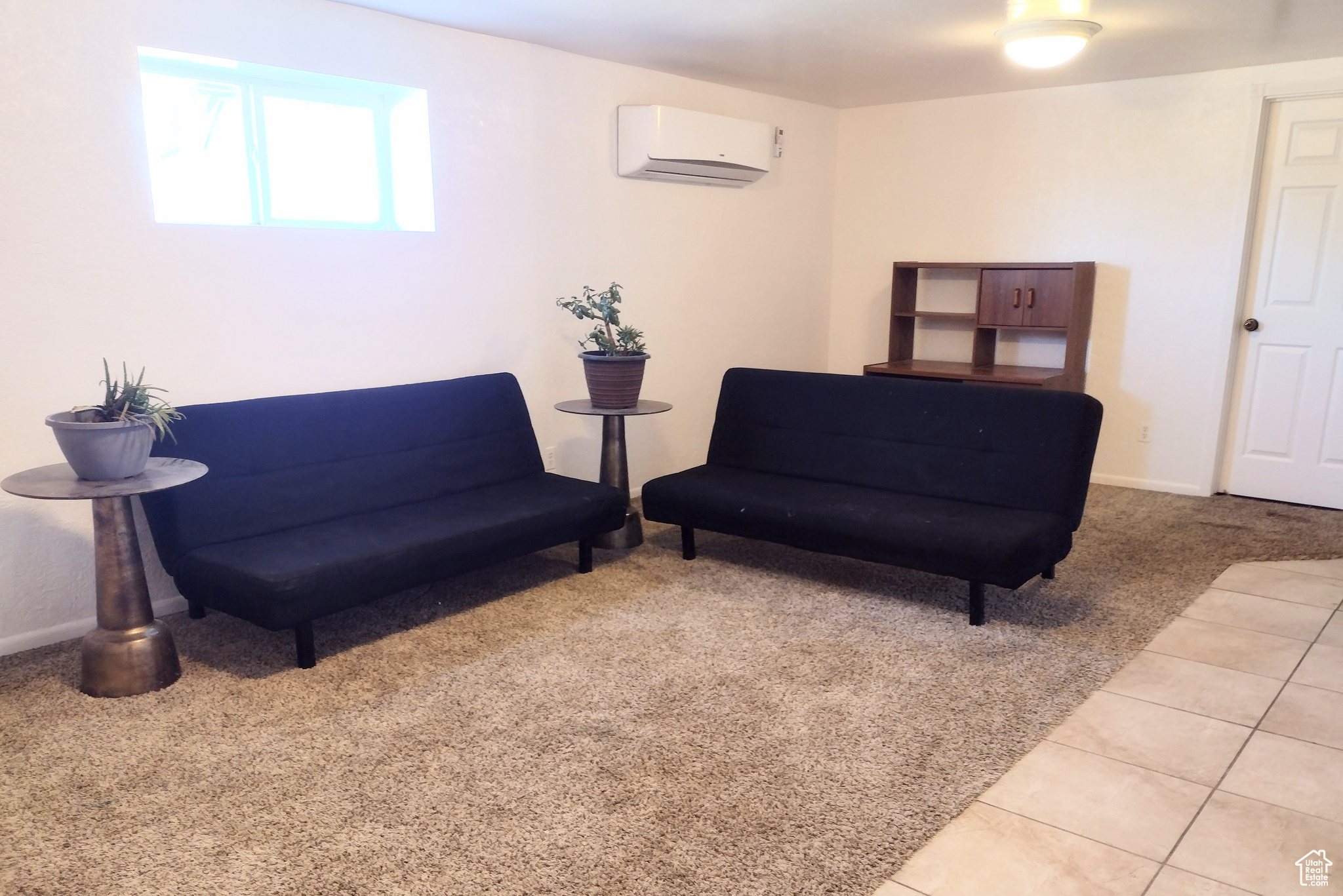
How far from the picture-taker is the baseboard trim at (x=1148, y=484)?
4996 mm

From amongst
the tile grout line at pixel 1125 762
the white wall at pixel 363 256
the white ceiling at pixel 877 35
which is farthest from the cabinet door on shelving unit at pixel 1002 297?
the tile grout line at pixel 1125 762

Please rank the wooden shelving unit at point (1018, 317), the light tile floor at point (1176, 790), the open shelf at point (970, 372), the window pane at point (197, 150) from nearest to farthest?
the light tile floor at point (1176, 790)
the window pane at point (197, 150)
the open shelf at point (970, 372)
the wooden shelving unit at point (1018, 317)

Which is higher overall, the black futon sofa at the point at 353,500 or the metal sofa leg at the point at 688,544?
the black futon sofa at the point at 353,500

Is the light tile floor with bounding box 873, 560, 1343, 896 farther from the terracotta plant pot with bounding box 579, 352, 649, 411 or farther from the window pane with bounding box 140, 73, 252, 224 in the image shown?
the window pane with bounding box 140, 73, 252, 224

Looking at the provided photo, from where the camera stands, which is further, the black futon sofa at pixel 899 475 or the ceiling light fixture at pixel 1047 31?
the ceiling light fixture at pixel 1047 31

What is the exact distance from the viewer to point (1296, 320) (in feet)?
15.3

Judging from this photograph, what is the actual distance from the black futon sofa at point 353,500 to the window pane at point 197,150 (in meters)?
0.82

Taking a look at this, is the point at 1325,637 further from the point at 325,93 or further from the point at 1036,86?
the point at 325,93

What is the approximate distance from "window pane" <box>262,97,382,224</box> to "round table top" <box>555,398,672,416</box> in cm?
Result: 116

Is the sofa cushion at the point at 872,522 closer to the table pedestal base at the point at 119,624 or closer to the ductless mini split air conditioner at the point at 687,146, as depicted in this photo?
the ductless mini split air conditioner at the point at 687,146

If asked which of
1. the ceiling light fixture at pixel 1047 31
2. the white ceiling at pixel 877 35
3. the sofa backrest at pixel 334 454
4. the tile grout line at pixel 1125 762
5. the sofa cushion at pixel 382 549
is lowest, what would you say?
the tile grout line at pixel 1125 762

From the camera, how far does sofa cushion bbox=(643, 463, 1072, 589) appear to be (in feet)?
10.2

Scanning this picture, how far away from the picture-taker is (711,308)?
5.18 meters

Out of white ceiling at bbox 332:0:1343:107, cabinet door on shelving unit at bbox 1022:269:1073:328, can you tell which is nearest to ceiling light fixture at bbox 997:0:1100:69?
white ceiling at bbox 332:0:1343:107
